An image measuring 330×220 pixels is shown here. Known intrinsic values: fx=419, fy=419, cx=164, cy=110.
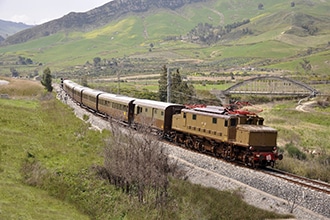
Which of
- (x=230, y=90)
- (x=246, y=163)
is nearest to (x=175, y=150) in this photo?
(x=246, y=163)

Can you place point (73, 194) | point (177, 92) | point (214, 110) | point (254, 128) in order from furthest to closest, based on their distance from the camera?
point (177, 92) → point (214, 110) → point (254, 128) → point (73, 194)

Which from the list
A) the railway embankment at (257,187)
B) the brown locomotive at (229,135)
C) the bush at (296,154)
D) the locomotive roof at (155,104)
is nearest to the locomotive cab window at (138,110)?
the locomotive roof at (155,104)

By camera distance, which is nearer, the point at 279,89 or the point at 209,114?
the point at 209,114

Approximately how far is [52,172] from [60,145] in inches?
318

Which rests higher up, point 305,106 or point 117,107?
point 117,107

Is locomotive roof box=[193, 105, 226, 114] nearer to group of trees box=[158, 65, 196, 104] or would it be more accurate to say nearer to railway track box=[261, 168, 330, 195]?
railway track box=[261, 168, 330, 195]

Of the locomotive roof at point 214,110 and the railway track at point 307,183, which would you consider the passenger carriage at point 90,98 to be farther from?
the railway track at point 307,183

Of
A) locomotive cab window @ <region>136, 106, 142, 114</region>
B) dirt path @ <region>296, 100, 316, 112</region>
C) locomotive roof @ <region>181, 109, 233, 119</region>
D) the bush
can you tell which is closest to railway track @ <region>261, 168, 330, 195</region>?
locomotive roof @ <region>181, 109, 233, 119</region>

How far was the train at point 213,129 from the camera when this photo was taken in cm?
2706

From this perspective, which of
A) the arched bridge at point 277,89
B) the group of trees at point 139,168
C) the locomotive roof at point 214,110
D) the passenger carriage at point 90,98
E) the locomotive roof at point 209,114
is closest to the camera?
the group of trees at point 139,168

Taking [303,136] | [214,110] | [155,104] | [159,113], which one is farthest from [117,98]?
[303,136]

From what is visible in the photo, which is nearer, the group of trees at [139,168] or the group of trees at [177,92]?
the group of trees at [139,168]

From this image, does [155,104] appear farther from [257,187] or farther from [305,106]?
[305,106]

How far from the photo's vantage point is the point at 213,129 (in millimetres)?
30156
